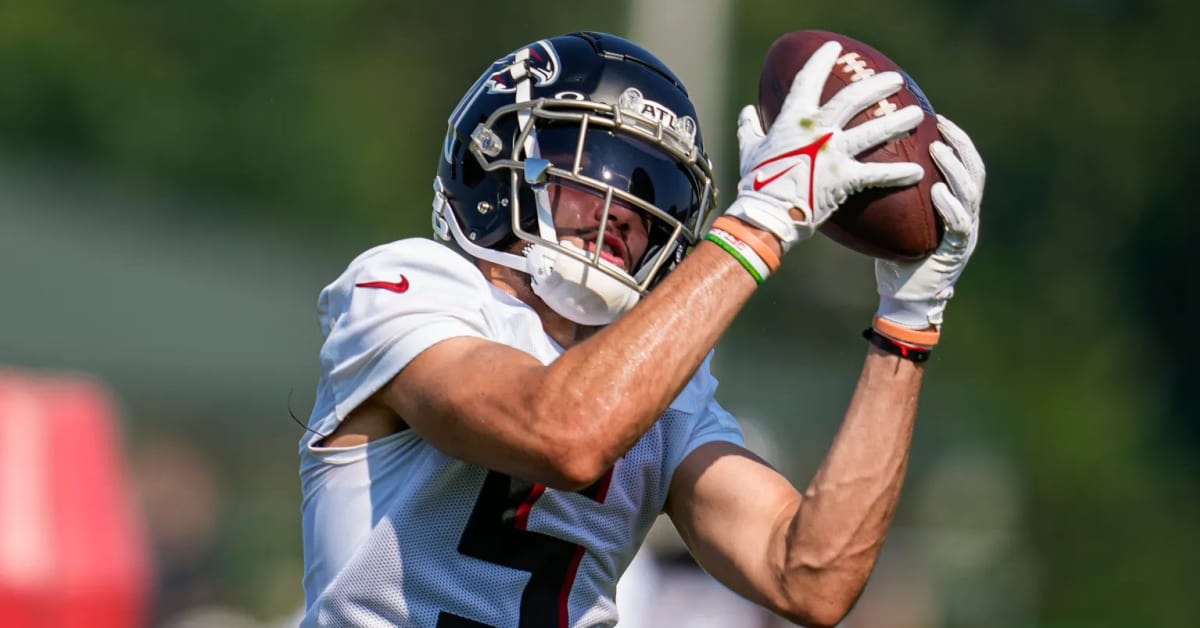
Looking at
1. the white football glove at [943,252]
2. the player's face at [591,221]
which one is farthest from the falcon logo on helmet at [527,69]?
the white football glove at [943,252]

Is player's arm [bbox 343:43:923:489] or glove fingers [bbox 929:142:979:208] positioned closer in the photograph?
player's arm [bbox 343:43:923:489]

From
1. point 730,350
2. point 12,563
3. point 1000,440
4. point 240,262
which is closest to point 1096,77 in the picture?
point 1000,440

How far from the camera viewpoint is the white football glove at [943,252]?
3.37 meters

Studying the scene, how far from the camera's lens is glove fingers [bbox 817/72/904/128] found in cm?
327

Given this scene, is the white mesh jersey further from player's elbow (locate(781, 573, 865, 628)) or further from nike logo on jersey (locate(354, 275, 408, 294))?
player's elbow (locate(781, 573, 865, 628))

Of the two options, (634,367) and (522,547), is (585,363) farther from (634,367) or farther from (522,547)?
(522,547)

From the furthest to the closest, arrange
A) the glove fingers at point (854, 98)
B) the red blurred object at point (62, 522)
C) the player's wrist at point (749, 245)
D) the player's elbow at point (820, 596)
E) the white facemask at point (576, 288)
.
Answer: the red blurred object at point (62, 522) → the player's elbow at point (820, 596) → the white facemask at point (576, 288) → the glove fingers at point (854, 98) → the player's wrist at point (749, 245)

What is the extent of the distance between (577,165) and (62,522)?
234 centimetres

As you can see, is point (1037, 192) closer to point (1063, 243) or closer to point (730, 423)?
point (1063, 243)

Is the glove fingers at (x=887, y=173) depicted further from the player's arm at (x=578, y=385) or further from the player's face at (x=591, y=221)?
the player's face at (x=591, y=221)

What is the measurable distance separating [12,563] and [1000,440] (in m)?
14.4

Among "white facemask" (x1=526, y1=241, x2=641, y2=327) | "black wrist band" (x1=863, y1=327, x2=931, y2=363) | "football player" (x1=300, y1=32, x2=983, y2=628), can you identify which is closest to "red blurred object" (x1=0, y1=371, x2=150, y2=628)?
"football player" (x1=300, y1=32, x2=983, y2=628)

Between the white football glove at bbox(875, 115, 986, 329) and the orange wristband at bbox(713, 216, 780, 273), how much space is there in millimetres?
382

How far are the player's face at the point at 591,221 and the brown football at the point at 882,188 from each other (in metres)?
0.36
